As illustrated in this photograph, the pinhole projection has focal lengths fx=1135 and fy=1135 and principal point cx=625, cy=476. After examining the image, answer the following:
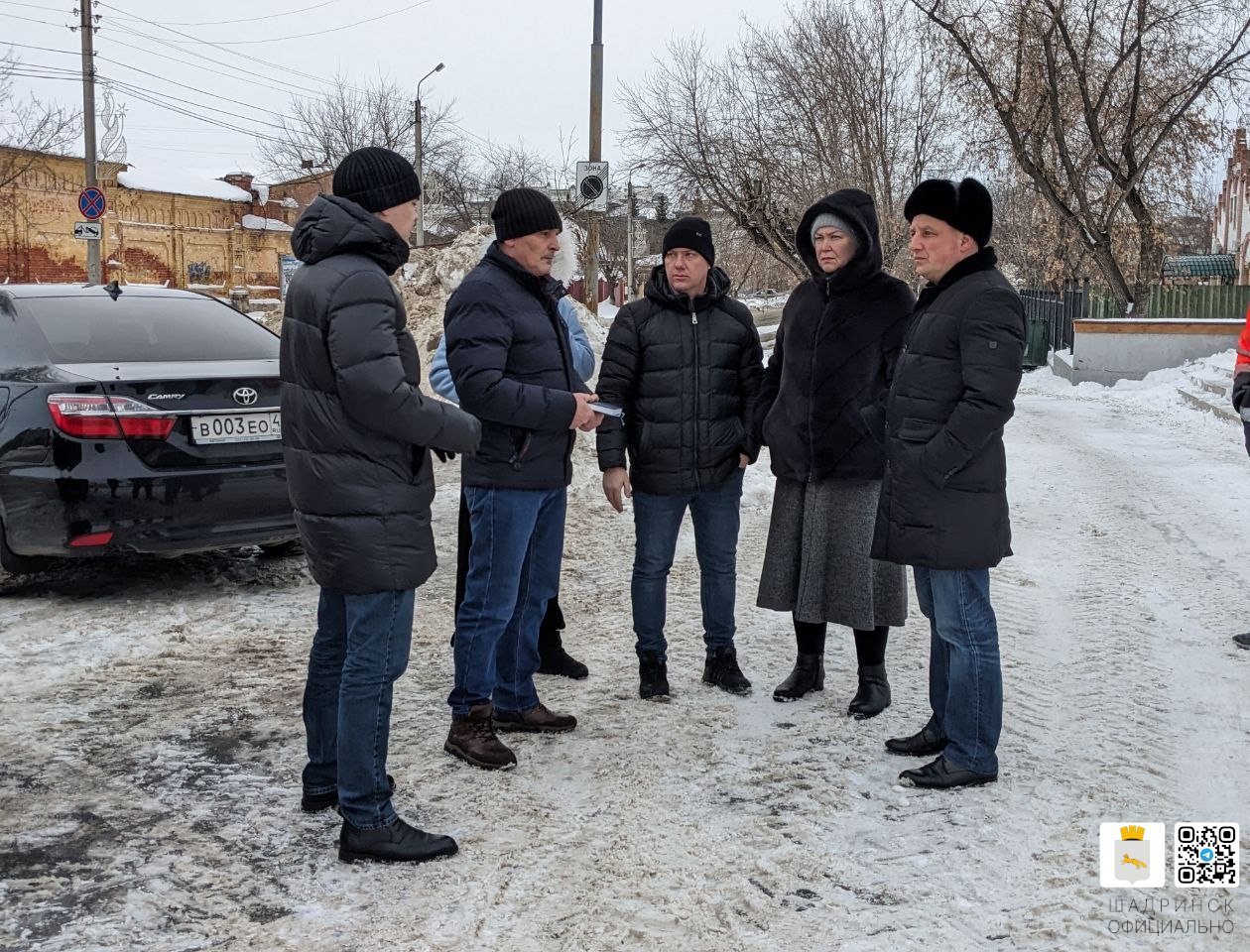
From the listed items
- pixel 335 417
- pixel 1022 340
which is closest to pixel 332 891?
pixel 335 417

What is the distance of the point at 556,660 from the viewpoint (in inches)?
187

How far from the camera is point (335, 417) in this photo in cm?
293

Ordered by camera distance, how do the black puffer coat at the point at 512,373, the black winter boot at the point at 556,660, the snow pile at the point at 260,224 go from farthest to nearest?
the snow pile at the point at 260,224 < the black winter boot at the point at 556,660 < the black puffer coat at the point at 512,373

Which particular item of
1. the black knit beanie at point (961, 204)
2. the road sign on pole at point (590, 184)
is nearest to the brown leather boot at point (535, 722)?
the black knit beanie at point (961, 204)

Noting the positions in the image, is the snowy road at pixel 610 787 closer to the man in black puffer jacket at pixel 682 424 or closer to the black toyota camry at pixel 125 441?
the man in black puffer jacket at pixel 682 424

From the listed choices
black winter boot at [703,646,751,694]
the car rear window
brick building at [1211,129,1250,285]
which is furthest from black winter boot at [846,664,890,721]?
brick building at [1211,129,1250,285]

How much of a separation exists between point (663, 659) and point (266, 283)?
127 feet

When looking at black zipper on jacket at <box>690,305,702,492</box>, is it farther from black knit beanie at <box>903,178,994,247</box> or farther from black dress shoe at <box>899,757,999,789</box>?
black dress shoe at <box>899,757,999,789</box>

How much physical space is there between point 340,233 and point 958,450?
6.23ft

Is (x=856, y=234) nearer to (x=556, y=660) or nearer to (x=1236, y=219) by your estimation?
→ (x=556, y=660)

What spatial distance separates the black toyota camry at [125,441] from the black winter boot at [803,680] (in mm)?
2555

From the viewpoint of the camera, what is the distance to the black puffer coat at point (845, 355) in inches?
166

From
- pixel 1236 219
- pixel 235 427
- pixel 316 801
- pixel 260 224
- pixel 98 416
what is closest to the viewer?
pixel 316 801

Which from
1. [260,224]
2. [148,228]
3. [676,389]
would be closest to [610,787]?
[676,389]
